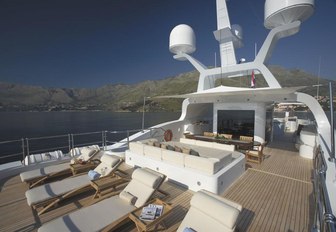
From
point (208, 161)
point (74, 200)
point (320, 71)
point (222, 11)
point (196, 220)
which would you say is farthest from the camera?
point (222, 11)

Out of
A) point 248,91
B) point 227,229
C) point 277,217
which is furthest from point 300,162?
point 227,229

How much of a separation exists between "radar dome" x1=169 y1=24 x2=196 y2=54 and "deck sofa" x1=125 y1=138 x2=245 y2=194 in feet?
21.7

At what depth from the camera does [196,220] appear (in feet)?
7.91

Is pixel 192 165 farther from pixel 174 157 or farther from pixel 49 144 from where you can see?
pixel 49 144

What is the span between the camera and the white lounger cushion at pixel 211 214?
2.18 meters

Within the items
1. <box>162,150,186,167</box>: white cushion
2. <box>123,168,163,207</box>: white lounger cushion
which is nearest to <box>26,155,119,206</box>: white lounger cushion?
<box>123,168,163,207</box>: white lounger cushion

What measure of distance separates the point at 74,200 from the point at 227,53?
927cm

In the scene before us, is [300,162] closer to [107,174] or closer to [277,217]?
[277,217]

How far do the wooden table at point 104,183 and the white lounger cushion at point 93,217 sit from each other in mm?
527

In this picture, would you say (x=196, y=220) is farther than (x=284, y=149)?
No

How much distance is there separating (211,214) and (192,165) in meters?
1.85

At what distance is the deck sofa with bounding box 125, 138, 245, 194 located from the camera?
3879 mm

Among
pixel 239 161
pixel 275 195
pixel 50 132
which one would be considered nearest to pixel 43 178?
pixel 239 161

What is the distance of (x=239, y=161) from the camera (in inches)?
189
